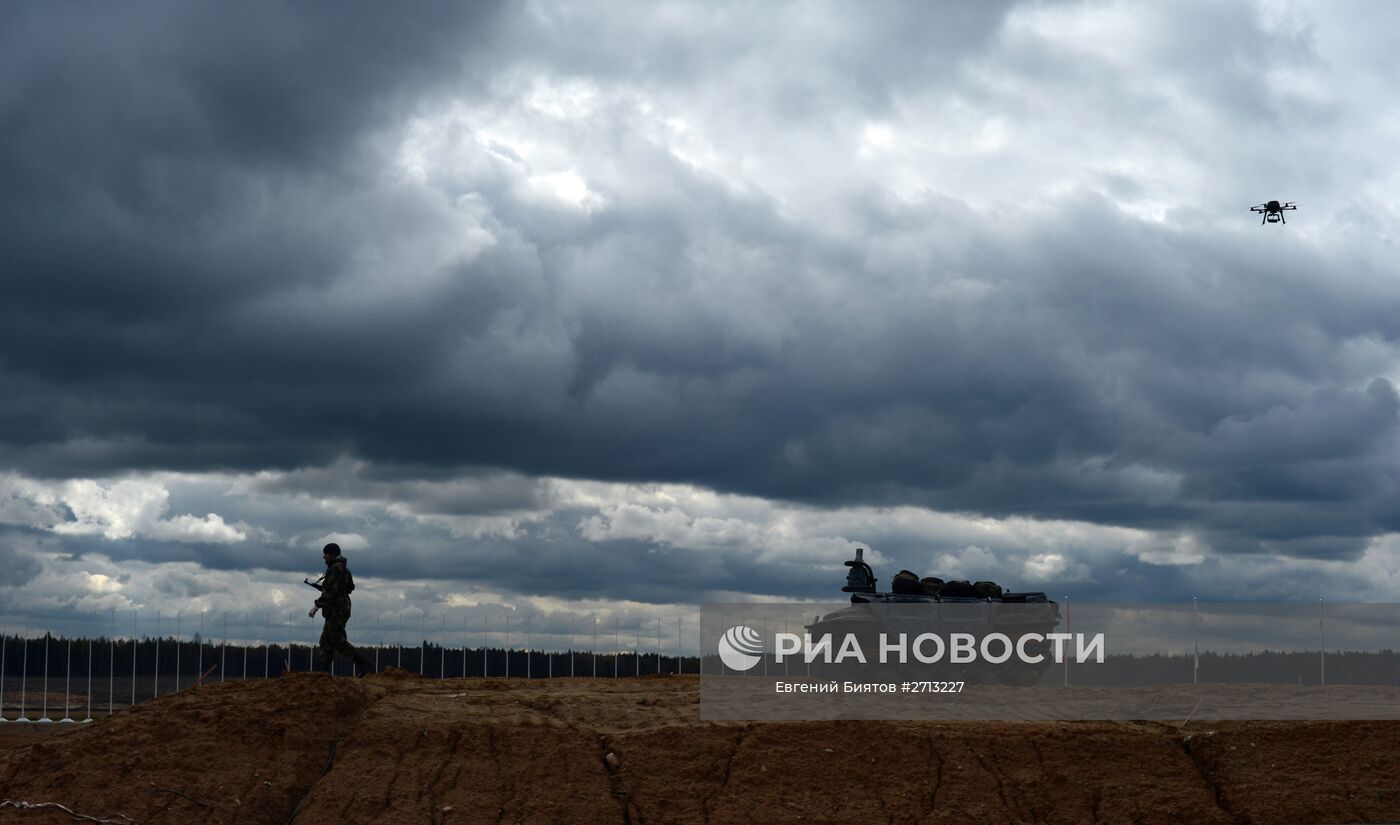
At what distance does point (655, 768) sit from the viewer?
1981cm

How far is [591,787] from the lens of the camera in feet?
63.3

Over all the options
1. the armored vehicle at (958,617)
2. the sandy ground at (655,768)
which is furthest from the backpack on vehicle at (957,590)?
the sandy ground at (655,768)

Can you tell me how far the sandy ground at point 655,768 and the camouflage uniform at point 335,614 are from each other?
259cm

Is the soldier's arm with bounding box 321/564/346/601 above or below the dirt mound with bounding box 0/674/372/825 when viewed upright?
above

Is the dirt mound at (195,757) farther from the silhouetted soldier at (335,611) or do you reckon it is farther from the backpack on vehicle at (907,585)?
the backpack on vehicle at (907,585)

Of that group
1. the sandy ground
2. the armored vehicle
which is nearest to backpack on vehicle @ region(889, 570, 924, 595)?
the armored vehicle

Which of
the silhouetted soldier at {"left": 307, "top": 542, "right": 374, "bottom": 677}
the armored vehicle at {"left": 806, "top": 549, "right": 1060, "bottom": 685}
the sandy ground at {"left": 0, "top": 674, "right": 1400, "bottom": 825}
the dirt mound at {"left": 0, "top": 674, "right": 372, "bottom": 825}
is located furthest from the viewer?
the armored vehicle at {"left": 806, "top": 549, "right": 1060, "bottom": 685}

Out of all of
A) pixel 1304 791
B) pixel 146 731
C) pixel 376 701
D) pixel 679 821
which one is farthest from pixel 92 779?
pixel 1304 791

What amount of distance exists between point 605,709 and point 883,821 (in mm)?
5730

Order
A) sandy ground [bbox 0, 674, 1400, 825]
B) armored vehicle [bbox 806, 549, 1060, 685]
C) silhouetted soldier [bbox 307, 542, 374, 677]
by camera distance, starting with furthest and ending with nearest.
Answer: armored vehicle [bbox 806, 549, 1060, 685], silhouetted soldier [bbox 307, 542, 374, 677], sandy ground [bbox 0, 674, 1400, 825]

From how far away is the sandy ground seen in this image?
18.9 meters

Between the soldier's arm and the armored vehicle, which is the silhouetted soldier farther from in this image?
the armored vehicle

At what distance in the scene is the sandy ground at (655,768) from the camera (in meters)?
18.9

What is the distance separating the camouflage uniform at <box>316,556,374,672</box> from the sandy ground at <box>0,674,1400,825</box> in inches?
102
